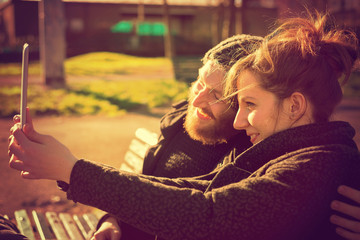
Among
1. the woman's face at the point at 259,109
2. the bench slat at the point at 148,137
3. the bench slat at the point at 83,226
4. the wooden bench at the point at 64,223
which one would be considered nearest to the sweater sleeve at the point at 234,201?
the woman's face at the point at 259,109

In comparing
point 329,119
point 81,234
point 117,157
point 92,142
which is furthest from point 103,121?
point 329,119

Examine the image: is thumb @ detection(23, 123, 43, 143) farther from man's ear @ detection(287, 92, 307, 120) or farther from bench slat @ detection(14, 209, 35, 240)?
bench slat @ detection(14, 209, 35, 240)

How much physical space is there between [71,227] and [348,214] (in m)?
1.93

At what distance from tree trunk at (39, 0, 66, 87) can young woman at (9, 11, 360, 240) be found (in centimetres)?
1044

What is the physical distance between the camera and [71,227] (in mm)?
2848

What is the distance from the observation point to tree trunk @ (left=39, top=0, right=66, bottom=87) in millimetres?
11328

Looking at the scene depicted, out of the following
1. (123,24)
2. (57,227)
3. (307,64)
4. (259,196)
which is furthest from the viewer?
(123,24)

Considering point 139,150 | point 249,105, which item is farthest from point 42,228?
point 249,105

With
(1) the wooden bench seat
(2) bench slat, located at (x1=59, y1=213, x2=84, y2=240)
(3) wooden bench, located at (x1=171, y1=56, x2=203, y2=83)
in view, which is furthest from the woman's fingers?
(3) wooden bench, located at (x1=171, y1=56, x2=203, y2=83)

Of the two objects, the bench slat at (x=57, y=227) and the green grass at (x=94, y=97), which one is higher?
the green grass at (x=94, y=97)

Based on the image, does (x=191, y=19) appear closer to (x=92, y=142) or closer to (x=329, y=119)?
(x=92, y=142)

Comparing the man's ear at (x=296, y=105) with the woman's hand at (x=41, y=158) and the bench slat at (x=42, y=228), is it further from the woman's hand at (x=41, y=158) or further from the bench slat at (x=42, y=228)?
the bench slat at (x=42, y=228)

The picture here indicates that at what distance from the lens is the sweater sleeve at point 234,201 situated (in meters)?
1.37

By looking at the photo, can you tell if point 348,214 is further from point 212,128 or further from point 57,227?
point 57,227
